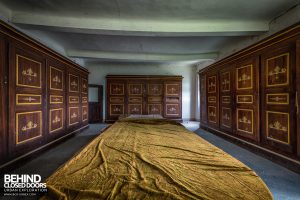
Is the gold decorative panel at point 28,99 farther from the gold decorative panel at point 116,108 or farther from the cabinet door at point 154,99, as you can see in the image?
the cabinet door at point 154,99

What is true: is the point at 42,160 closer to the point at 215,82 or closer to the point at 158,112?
the point at 215,82

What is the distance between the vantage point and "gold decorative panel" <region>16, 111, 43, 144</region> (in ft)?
7.84

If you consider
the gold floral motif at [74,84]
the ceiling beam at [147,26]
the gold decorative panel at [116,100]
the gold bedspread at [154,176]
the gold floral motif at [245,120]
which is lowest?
the gold bedspread at [154,176]

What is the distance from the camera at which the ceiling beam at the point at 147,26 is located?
3.08 metres

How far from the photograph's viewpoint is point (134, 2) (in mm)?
2596

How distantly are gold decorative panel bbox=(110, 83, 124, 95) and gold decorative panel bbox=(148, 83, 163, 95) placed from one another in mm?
1166

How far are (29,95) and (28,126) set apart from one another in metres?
0.49

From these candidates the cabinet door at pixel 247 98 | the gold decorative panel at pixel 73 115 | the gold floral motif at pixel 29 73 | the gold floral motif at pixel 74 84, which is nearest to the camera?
the gold floral motif at pixel 29 73

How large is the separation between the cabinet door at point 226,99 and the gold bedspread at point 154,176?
2.68m

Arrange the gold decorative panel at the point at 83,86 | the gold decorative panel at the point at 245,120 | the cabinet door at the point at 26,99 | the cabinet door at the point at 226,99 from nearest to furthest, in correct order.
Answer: the cabinet door at the point at 26,99 → the gold decorative panel at the point at 245,120 → the cabinet door at the point at 226,99 → the gold decorative panel at the point at 83,86

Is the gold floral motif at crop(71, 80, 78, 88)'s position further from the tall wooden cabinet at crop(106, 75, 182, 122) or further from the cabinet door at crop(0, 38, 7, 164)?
the tall wooden cabinet at crop(106, 75, 182, 122)

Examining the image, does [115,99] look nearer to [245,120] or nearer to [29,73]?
[29,73]

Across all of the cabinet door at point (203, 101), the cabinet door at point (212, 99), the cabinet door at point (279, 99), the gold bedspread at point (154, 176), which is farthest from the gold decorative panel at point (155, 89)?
the gold bedspread at point (154, 176)

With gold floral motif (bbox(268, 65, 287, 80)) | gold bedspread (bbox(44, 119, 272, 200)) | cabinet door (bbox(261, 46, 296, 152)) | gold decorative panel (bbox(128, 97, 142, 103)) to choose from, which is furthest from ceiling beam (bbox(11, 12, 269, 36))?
gold decorative panel (bbox(128, 97, 142, 103))
